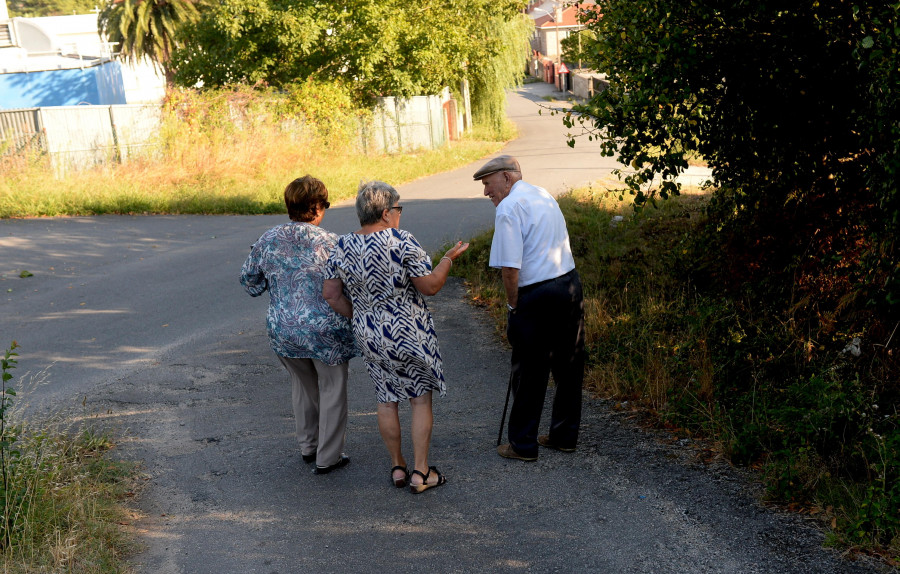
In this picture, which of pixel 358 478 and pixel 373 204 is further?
pixel 358 478

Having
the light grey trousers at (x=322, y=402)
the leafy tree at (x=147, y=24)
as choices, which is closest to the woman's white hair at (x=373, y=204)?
the light grey trousers at (x=322, y=402)

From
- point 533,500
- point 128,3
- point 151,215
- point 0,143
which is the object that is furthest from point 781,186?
point 128,3

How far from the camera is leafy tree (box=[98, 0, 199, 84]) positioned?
39.7 meters

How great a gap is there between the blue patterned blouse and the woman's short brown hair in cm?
7

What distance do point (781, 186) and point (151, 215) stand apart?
43.3 ft

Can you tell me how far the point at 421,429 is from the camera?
4.73m

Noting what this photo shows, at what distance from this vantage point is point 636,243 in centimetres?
995

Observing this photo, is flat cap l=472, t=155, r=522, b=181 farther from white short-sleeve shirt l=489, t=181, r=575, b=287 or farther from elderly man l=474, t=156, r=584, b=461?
white short-sleeve shirt l=489, t=181, r=575, b=287

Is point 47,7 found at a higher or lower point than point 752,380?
higher

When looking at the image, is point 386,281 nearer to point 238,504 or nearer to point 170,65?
point 238,504

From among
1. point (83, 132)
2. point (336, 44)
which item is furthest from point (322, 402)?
point (336, 44)

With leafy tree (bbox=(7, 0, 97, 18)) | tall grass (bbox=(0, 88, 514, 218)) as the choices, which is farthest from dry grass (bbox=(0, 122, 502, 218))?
leafy tree (bbox=(7, 0, 97, 18))

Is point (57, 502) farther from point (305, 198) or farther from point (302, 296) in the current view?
point (305, 198)

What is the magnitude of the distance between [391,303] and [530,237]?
0.89 m
